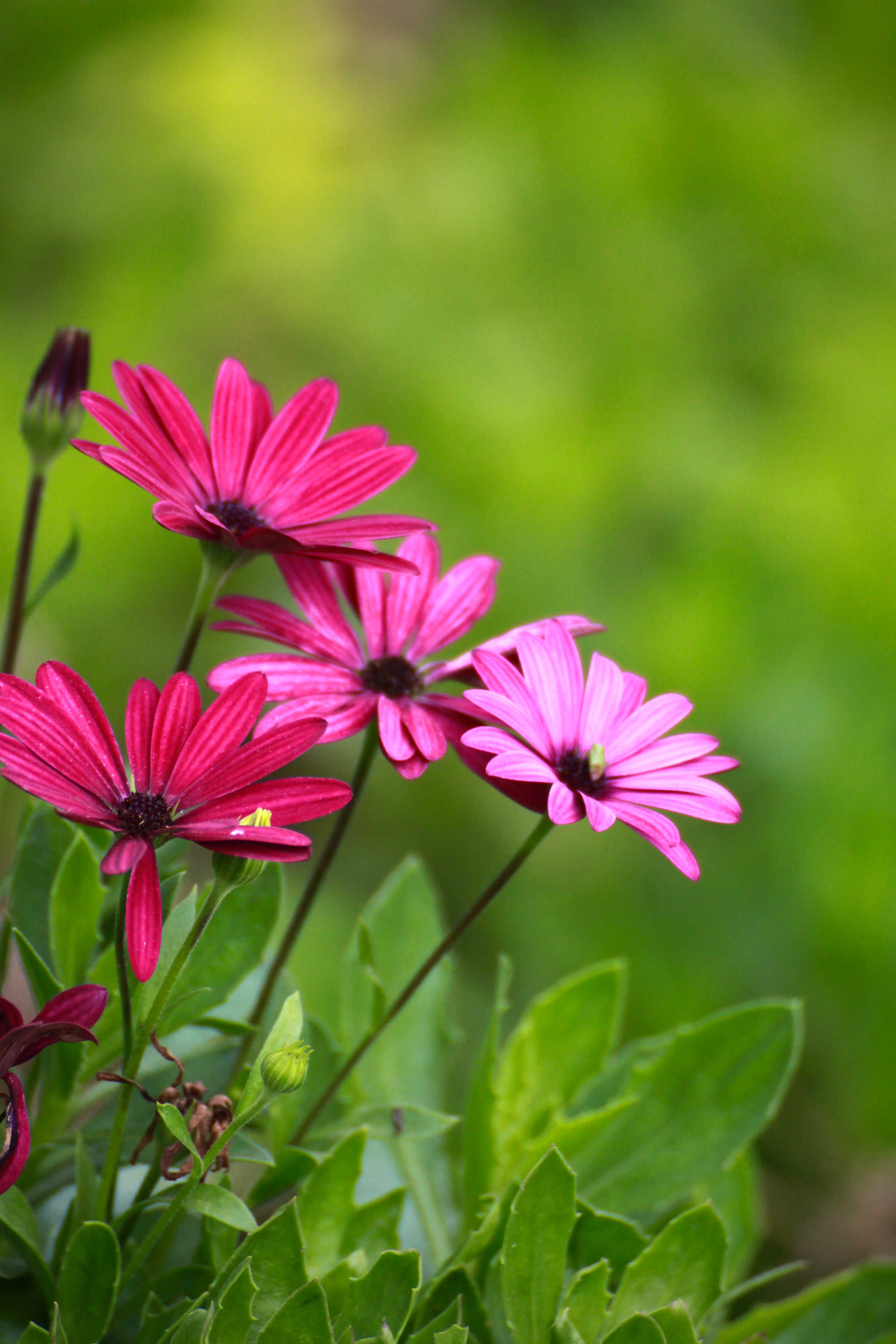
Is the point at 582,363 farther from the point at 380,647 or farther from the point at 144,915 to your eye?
the point at 144,915

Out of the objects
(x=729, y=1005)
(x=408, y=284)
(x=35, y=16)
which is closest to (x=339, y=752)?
(x=729, y=1005)

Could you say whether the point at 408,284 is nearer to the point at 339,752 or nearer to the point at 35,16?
the point at 339,752

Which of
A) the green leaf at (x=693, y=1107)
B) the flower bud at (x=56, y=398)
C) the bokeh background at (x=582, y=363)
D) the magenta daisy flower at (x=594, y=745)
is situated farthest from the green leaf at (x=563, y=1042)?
the bokeh background at (x=582, y=363)

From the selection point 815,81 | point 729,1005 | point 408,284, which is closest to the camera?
point 729,1005

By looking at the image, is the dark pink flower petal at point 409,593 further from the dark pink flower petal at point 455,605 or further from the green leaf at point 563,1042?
the green leaf at point 563,1042

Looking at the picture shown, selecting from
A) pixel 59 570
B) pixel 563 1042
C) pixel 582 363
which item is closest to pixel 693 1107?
pixel 563 1042

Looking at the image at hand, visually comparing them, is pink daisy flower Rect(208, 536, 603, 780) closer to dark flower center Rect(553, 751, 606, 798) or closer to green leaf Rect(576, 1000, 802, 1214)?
dark flower center Rect(553, 751, 606, 798)
